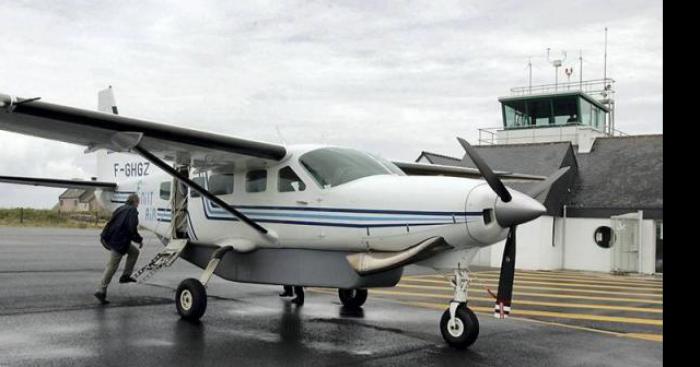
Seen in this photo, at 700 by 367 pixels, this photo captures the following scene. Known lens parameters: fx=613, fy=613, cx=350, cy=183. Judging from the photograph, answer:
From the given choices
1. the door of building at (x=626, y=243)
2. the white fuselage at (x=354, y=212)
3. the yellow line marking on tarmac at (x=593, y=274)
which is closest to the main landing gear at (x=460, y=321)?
the white fuselage at (x=354, y=212)

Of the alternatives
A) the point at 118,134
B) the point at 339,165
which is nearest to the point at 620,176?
the point at 339,165

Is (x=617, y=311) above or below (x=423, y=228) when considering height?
below

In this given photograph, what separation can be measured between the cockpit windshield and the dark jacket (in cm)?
361

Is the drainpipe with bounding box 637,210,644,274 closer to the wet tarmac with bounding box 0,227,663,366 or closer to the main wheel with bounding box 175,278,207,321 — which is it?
the wet tarmac with bounding box 0,227,663,366

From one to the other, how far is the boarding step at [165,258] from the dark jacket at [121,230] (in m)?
0.61

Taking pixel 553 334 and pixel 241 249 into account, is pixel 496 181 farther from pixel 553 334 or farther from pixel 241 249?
pixel 241 249

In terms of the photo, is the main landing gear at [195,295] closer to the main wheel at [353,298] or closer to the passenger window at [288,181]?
the passenger window at [288,181]

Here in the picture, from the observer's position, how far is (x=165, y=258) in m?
9.82

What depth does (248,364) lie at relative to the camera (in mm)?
6066

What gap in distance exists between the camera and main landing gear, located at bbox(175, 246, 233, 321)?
27.7 feet

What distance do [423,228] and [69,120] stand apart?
4.27 metres

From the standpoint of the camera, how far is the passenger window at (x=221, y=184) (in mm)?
9323

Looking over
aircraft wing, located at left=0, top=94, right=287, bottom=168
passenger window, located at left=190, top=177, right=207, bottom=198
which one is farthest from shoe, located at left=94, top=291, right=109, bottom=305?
aircraft wing, located at left=0, top=94, right=287, bottom=168
